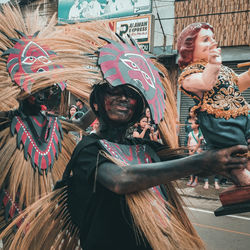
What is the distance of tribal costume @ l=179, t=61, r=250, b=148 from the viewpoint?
1.61m

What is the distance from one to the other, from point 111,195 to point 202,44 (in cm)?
98

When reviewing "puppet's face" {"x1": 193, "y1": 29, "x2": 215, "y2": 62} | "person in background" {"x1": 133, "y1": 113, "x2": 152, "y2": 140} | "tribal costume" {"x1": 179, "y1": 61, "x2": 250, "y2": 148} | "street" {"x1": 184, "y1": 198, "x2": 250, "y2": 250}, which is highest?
"puppet's face" {"x1": 193, "y1": 29, "x2": 215, "y2": 62}

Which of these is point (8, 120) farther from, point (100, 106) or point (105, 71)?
point (105, 71)

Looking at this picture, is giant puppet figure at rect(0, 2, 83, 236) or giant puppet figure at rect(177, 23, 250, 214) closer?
giant puppet figure at rect(177, 23, 250, 214)

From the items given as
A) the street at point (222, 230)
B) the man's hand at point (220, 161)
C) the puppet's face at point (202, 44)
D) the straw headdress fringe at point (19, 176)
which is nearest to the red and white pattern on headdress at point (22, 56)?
the straw headdress fringe at point (19, 176)

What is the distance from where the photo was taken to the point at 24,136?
8.64 ft

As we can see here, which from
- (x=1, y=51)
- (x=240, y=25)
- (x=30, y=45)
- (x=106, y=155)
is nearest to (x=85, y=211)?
(x=106, y=155)

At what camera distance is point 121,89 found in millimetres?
1554

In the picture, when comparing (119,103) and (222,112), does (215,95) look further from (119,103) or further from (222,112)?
(119,103)

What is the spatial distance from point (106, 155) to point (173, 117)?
521mm

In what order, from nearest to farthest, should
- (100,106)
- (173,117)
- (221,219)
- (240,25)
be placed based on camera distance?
(100,106)
(173,117)
(221,219)
(240,25)

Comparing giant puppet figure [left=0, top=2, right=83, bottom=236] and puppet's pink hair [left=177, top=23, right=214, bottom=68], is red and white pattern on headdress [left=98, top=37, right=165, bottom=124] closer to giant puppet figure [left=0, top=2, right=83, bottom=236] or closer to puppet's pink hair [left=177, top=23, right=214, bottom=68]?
puppet's pink hair [left=177, top=23, right=214, bottom=68]

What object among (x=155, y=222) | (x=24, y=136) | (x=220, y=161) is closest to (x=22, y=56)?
(x=24, y=136)

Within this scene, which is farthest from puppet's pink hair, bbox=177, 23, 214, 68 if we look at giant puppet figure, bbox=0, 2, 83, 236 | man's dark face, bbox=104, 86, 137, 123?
giant puppet figure, bbox=0, 2, 83, 236
